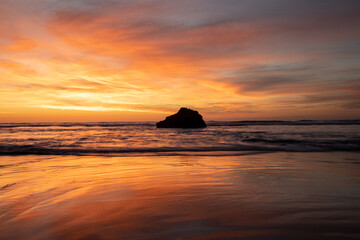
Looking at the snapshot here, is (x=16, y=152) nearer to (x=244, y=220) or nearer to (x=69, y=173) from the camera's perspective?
(x=69, y=173)

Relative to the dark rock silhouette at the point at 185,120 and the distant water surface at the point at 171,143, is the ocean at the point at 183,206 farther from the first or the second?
the dark rock silhouette at the point at 185,120

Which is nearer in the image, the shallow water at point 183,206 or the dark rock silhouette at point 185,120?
the shallow water at point 183,206

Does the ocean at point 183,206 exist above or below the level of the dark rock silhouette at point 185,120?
below

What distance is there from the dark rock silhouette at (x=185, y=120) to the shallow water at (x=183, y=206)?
106 feet

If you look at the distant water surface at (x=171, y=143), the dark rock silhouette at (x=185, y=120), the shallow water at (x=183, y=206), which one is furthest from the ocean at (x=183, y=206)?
the dark rock silhouette at (x=185, y=120)

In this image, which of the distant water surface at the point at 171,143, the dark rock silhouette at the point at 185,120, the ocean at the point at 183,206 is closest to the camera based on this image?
the ocean at the point at 183,206

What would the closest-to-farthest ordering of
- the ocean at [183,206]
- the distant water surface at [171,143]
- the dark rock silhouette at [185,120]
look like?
the ocean at [183,206] < the distant water surface at [171,143] < the dark rock silhouette at [185,120]

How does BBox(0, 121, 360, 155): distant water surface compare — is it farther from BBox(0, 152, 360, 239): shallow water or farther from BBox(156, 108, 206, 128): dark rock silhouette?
BBox(156, 108, 206, 128): dark rock silhouette

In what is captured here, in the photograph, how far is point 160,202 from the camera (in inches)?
128

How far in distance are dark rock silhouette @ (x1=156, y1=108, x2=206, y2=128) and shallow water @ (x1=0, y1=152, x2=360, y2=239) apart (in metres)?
32.4

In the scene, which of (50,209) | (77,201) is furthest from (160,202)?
(50,209)

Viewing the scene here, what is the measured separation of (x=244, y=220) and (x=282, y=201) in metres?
0.98

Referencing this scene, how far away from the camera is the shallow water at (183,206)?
2283 mm

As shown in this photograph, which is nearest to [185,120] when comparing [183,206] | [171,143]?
[171,143]
